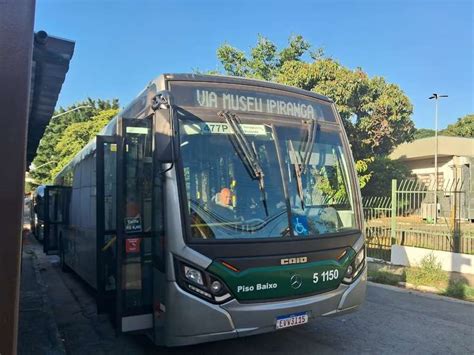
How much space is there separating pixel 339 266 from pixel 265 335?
1.52 m

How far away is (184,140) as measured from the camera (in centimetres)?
436

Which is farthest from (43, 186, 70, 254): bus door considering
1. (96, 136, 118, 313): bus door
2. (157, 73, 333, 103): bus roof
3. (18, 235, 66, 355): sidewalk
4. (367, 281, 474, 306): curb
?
(157, 73, 333, 103): bus roof

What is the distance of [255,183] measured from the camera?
454 centimetres

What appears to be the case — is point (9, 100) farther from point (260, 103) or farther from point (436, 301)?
point (436, 301)

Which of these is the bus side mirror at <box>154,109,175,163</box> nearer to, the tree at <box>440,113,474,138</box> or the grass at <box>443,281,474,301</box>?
the grass at <box>443,281,474,301</box>

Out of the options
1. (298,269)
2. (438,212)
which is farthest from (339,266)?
(438,212)

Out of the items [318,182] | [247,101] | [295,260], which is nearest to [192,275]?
[295,260]

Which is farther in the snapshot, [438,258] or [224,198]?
[438,258]

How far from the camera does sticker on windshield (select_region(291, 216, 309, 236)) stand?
4.61 m

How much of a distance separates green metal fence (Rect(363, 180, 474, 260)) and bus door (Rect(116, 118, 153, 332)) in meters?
8.13

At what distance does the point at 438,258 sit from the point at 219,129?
26.4 ft

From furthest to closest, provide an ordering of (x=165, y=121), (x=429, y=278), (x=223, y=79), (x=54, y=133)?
(x=54, y=133) < (x=429, y=278) < (x=223, y=79) < (x=165, y=121)

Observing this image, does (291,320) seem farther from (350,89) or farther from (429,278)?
(350,89)

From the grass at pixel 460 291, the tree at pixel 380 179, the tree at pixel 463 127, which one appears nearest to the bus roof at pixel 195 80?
the grass at pixel 460 291
